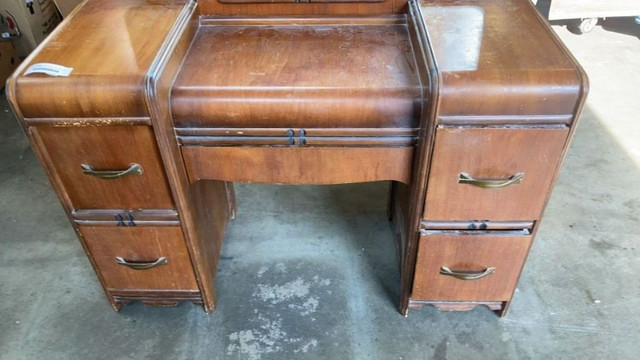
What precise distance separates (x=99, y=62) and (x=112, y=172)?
24 cm

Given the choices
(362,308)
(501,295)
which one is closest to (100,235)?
(362,308)

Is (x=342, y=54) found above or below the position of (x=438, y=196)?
above

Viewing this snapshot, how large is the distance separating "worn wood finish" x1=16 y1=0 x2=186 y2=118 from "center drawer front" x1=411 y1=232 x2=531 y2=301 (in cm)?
75

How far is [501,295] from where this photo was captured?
52.6 inches

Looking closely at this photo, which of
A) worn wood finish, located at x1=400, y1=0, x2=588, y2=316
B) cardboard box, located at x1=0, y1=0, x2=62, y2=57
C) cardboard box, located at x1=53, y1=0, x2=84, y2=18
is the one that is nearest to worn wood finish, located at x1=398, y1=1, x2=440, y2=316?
worn wood finish, located at x1=400, y1=0, x2=588, y2=316

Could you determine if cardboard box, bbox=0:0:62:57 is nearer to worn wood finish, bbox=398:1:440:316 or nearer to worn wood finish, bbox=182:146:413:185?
worn wood finish, bbox=182:146:413:185

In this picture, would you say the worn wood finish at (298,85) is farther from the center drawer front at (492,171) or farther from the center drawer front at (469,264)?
the center drawer front at (469,264)

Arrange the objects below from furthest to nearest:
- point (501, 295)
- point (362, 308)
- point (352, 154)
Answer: point (362, 308)
point (501, 295)
point (352, 154)

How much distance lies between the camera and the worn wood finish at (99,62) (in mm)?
955

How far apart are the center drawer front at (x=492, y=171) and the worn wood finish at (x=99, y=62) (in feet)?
2.10

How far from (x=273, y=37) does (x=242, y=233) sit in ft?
2.49

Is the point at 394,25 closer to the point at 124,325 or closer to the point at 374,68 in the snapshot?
the point at 374,68

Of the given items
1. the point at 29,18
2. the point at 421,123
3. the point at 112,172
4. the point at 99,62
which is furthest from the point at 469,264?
the point at 29,18

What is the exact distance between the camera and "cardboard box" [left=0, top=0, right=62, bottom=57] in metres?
2.39
